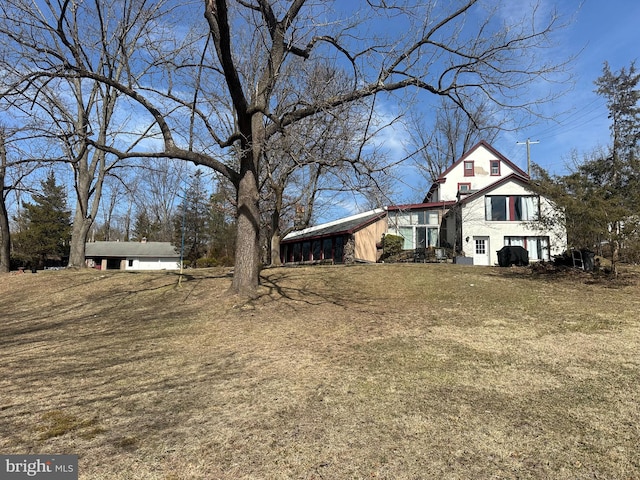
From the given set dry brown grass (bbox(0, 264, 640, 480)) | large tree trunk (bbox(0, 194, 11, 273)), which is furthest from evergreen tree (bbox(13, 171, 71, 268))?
dry brown grass (bbox(0, 264, 640, 480))

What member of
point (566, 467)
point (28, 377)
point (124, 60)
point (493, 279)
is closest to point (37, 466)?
point (28, 377)

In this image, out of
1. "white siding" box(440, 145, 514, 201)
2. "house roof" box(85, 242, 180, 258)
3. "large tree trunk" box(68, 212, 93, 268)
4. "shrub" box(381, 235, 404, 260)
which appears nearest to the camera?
"large tree trunk" box(68, 212, 93, 268)

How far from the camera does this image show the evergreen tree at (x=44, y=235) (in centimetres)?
3719

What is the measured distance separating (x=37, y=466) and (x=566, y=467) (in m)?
3.78

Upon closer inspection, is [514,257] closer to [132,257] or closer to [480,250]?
[480,250]

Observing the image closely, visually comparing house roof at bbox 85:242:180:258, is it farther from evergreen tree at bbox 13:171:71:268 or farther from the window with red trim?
the window with red trim

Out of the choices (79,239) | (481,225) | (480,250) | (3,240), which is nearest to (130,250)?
(3,240)

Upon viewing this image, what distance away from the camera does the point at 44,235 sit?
1497 inches

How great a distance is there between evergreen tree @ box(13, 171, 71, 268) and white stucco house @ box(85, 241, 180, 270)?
11.9 feet

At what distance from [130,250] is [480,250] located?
124ft

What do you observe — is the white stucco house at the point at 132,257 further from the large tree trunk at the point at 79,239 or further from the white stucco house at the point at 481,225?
the white stucco house at the point at 481,225

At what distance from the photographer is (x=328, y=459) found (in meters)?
2.93

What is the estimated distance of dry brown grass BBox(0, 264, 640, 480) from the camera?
2.94 meters

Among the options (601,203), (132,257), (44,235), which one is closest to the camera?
(601,203)
